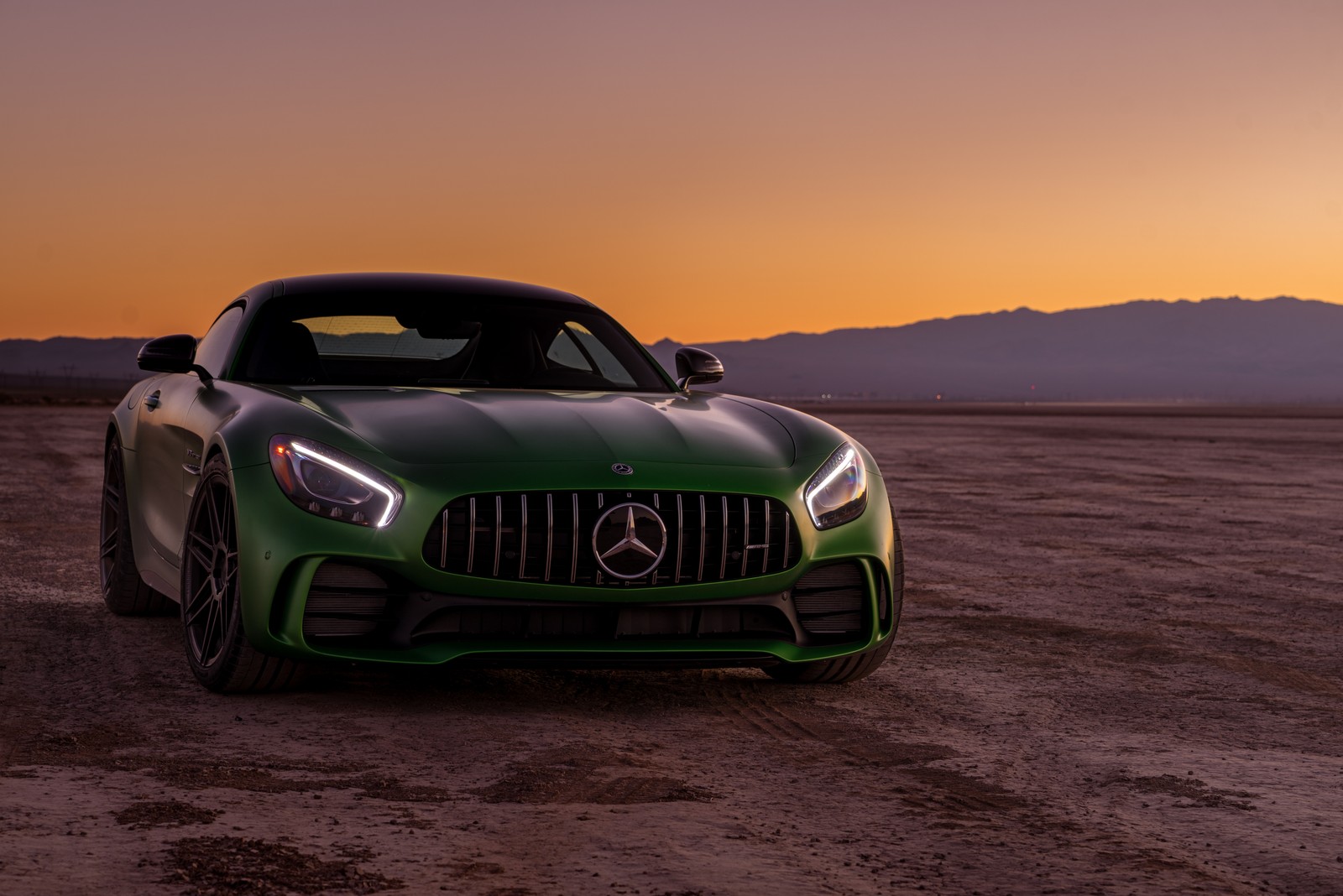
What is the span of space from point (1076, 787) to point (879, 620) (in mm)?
1238

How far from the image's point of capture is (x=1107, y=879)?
3.21m

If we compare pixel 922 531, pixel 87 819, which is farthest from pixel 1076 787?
pixel 922 531

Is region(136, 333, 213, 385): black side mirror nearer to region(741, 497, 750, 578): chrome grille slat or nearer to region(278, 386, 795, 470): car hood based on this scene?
→ region(278, 386, 795, 470): car hood

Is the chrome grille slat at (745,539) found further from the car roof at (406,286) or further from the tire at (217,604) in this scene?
the car roof at (406,286)

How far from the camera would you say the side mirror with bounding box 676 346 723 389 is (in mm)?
6535

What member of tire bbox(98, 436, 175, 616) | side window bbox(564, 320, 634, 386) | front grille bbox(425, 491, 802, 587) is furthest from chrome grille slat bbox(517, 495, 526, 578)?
tire bbox(98, 436, 175, 616)

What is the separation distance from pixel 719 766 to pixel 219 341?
349cm

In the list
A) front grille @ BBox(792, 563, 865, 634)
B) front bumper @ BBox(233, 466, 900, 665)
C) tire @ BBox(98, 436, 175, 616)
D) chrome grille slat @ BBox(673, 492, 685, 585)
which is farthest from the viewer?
tire @ BBox(98, 436, 175, 616)

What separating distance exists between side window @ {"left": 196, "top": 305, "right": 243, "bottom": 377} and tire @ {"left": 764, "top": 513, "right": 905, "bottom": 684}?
8.72 feet

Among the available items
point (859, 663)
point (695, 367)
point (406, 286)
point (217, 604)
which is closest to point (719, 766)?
point (859, 663)

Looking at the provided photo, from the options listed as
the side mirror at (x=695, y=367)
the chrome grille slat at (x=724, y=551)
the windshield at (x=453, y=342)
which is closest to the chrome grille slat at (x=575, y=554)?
the chrome grille slat at (x=724, y=551)

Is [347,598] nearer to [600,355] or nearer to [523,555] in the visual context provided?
[523,555]

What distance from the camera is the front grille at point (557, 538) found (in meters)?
4.60

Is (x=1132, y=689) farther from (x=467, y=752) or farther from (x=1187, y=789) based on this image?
(x=467, y=752)
